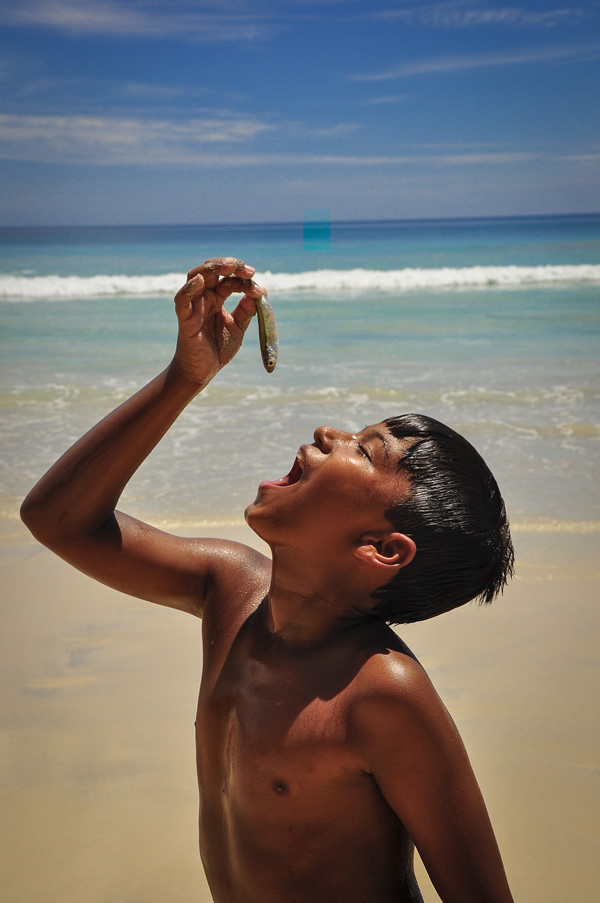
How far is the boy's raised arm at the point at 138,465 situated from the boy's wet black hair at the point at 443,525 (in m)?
0.44

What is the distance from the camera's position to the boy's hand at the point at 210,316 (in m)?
1.60

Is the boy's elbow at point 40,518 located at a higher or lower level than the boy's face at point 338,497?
lower

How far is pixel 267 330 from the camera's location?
1914 mm

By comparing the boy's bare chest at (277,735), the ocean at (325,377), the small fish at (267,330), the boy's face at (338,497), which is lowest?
the ocean at (325,377)

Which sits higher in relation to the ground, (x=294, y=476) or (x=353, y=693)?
Result: (x=294, y=476)

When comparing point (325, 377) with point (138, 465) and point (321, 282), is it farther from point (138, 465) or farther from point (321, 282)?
point (321, 282)

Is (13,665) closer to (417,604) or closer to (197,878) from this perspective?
(197,878)

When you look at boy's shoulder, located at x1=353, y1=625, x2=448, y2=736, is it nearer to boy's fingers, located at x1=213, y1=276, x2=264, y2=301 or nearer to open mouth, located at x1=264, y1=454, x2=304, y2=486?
open mouth, located at x1=264, y1=454, x2=304, y2=486

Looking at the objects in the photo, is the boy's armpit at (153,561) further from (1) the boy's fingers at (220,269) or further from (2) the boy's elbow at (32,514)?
(1) the boy's fingers at (220,269)

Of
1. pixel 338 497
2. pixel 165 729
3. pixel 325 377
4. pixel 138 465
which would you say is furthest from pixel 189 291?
pixel 325 377

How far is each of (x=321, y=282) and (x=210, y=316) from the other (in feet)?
66.6

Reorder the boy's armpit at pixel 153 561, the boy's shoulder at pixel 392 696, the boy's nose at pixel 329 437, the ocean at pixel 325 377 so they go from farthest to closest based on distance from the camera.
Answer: the ocean at pixel 325 377
the boy's armpit at pixel 153 561
the boy's nose at pixel 329 437
the boy's shoulder at pixel 392 696

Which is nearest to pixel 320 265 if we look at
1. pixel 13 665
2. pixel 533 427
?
pixel 533 427

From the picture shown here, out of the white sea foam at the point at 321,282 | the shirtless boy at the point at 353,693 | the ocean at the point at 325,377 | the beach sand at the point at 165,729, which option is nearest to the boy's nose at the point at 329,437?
the shirtless boy at the point at 353,693
